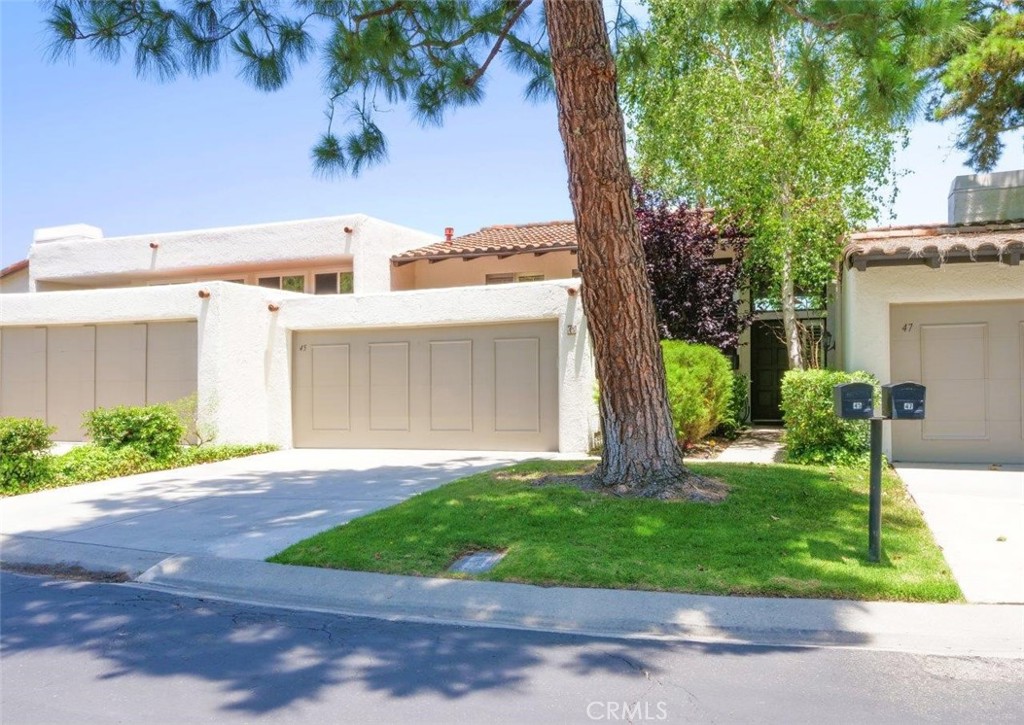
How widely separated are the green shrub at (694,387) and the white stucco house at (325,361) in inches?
66.0

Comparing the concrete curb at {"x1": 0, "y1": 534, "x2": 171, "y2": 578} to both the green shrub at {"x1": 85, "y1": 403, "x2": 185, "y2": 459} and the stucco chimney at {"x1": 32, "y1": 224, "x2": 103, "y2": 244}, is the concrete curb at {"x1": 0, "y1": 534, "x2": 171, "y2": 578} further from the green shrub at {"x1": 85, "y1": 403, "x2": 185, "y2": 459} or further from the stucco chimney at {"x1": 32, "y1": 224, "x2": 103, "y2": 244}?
the stucco chimney at {"x1": 32, "y1": 224, "x2": 103, "y2": 244}

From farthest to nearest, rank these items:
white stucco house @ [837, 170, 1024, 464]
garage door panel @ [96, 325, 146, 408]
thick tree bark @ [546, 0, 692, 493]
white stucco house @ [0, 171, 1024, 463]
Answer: garage door panel @ [96, 325, 146, 408] → white stucco house @ [0, 171, 1024, 463] → white stucco house @ [837, 170, 1024, 464] → thick tree bark @ [546, 0, 692, 493]

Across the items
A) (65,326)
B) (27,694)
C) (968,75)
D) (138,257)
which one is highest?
(968,75)

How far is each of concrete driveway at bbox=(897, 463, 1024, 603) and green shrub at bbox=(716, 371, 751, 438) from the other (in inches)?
149

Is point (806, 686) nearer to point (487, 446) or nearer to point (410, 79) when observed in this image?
point (410, 79)

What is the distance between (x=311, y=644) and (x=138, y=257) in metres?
19.2

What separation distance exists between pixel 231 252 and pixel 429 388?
8260 mm

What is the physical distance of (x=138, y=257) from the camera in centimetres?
2169

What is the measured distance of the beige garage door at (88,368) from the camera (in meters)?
15.9

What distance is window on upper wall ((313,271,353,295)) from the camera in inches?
794

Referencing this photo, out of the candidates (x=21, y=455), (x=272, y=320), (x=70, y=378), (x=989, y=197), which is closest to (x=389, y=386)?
(x=272, y=320)

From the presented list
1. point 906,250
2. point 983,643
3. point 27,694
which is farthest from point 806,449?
point 27,694

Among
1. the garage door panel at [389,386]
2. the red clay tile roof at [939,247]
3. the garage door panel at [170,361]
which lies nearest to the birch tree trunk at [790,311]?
the red clay tile roof at [939,247]

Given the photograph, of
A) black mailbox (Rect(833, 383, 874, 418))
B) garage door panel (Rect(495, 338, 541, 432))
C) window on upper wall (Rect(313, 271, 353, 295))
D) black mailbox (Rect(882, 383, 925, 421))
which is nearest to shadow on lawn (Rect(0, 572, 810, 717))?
black mailbox (Rect(833, 383, 874, 418))
